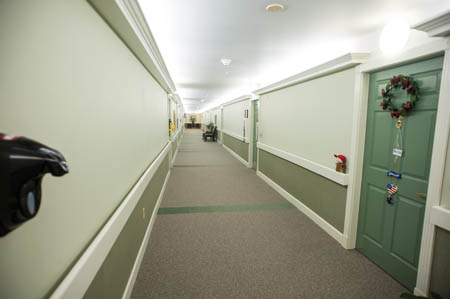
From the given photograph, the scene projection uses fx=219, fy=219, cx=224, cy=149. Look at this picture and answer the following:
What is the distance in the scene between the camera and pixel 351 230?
8.87 ft

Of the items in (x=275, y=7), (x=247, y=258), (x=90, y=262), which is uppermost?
(x=275, y=7)

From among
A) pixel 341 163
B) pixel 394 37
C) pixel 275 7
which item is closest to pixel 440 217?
pixel 341 163

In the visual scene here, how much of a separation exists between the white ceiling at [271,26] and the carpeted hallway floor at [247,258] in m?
2.65

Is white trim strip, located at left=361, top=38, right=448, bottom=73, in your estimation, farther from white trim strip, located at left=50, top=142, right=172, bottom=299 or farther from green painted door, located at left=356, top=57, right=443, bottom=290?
white trim strip, located at left=50, top=142, right=172, bottom=299

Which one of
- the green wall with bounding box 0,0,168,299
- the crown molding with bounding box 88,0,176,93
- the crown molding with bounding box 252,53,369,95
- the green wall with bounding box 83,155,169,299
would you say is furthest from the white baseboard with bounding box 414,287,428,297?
the crown molding with bounding box 88,0,176,93

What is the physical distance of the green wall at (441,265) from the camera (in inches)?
66.8

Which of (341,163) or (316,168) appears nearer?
(341,163)

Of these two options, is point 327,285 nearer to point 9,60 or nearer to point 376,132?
point 376,132

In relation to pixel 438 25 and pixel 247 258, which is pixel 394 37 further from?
pixel 247 258

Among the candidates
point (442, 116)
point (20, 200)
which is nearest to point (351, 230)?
point (442, 116)

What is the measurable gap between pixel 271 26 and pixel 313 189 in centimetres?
242

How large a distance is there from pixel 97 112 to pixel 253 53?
301 cm

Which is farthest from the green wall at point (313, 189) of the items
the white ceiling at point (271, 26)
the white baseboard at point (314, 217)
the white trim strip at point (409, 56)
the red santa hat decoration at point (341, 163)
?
the white ceiling at point (271, 26)

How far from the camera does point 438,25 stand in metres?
1.59
